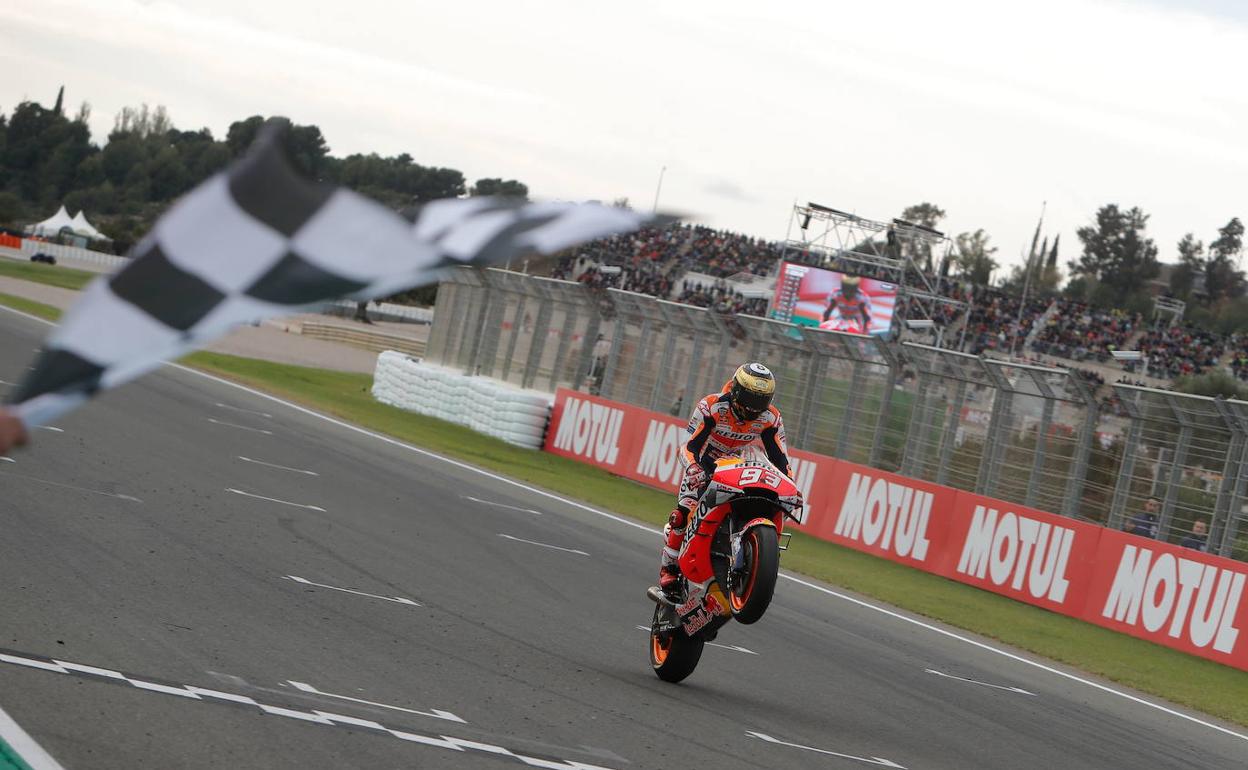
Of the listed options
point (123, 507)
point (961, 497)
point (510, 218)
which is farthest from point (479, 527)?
point (510, 218)

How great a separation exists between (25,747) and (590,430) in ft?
68.5

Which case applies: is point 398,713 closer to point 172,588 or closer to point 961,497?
point 172,588

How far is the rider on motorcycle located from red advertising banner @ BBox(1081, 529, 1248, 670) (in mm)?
7254

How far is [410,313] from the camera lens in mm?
81625

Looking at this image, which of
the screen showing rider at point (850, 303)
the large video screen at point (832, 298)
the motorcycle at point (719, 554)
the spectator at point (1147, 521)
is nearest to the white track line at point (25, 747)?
the motorcycle at point (719, 554)

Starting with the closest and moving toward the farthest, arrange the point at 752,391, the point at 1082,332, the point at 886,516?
the point at 752,391, the point at 886,516, the point at 1082,332

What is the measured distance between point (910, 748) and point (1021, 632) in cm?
735

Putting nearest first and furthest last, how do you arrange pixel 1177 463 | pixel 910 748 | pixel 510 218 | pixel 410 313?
1. pixel 510 218
2. pixel 910 748
3. pixel 1177 463
4. pixel 410 313

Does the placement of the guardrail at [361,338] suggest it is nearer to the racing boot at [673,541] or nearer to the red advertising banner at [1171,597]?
the red advertising banner at [1171,597]

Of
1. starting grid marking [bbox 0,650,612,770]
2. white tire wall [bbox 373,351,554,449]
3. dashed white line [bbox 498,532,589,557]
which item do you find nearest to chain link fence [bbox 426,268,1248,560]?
white tire wall [bbox 373,351,554,449]

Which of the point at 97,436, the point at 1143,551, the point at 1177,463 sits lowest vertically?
the point at 97,436

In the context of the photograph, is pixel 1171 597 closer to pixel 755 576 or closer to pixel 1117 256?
pixel 755 576

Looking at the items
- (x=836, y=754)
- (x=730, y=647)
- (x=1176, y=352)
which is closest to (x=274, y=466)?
(x=730, y=647)

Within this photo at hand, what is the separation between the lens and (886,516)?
18938 mm
